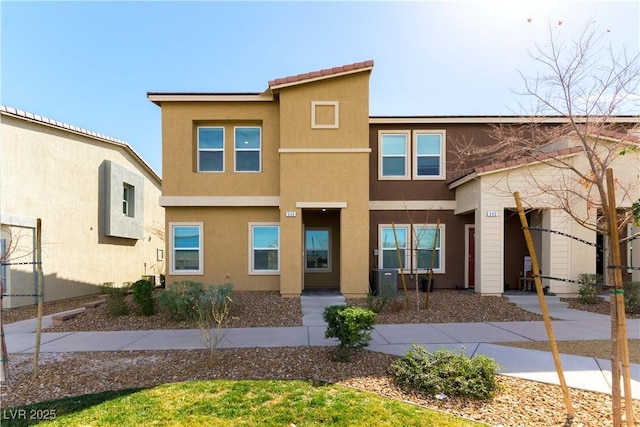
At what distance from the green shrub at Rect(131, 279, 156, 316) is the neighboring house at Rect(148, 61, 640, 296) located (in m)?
2.54

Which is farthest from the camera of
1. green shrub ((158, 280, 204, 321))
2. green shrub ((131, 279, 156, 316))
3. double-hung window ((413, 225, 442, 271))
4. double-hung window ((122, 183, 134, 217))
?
double-hung window ((122, 183, 134, 217))

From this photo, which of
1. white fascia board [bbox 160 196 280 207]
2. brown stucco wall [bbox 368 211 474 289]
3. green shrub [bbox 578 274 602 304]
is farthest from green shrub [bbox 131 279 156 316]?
green shrub [bbox 578 274 602 304]

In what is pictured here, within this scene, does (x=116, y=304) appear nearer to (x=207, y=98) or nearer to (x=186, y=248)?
(x=186, y=248)

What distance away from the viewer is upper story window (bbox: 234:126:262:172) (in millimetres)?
12273

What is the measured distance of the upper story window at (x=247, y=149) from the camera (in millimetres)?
12273

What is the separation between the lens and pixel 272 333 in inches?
299

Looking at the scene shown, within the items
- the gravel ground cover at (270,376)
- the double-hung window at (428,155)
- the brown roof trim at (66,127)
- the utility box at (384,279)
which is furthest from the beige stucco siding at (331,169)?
the brown roof trim at (66,127)

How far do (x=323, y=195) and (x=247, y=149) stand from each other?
3.43m

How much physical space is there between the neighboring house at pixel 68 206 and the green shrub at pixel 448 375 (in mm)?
9835

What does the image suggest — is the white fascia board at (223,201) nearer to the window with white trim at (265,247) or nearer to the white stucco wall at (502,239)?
the window with white trim at (265,247)

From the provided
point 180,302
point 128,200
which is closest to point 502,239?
point 180,302

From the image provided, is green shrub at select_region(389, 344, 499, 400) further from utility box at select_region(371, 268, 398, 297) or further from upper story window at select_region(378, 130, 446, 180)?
upper story window at select_region(378, 130, 446, 180)

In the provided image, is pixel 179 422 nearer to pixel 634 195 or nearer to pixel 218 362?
pixel 218 362

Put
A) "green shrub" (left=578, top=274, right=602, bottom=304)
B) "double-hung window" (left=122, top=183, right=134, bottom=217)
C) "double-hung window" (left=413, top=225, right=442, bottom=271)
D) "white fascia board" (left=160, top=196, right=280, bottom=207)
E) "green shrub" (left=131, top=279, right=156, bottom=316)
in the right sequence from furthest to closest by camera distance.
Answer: "double-hung window" (left=122, top=183, right=134, bottom=217) → "double-hung window" (left=413, top=225, right=442, bottom=271) → "white fascia board" (left=160, top=196, right=280, bottom=207) → "green shrub" (left=578, top=274, right=602, bottom=304) → "green shrub" (left=131, top=279, right=156, bottom=316)
